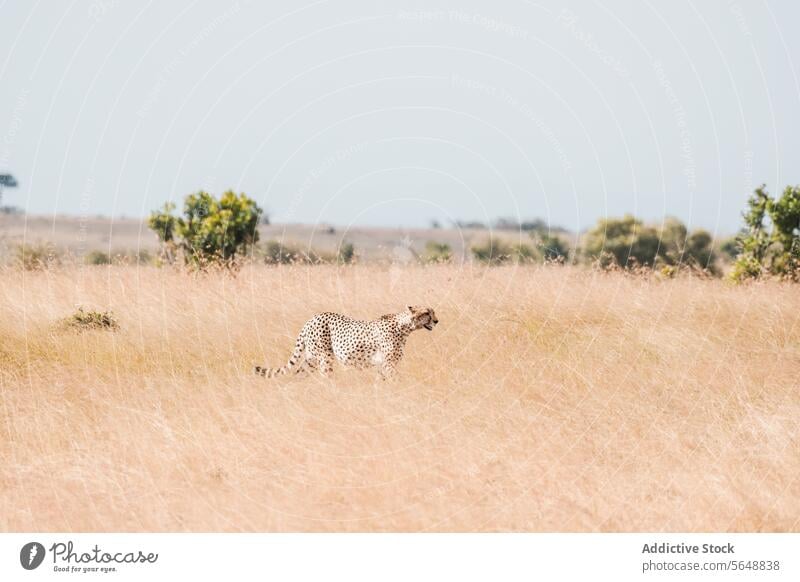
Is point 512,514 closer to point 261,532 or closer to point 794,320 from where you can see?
point 261,532

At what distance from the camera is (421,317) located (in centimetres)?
1039

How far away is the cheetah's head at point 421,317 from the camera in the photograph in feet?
34.0

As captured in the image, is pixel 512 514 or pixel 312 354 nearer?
pixel 512 514

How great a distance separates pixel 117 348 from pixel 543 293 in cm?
745

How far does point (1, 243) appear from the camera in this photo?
25859 mm

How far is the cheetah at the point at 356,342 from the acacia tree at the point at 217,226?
14.0 m

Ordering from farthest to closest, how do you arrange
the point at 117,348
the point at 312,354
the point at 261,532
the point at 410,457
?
the point at 117,348 < the point at 312,354 < the point at 410,457 < the point at 261,532

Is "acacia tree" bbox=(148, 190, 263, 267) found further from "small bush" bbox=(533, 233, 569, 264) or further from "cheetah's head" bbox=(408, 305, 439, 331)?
"cheetah's head" bbox=(408, 305, 439, 331)

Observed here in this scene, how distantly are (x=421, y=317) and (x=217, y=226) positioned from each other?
16.2 m

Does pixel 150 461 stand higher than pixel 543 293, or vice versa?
pixel 543 293

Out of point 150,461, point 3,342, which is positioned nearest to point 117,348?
point 3,342

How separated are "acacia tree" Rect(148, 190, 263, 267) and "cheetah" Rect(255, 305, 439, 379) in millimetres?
13972

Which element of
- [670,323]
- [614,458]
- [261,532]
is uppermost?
[670,323]

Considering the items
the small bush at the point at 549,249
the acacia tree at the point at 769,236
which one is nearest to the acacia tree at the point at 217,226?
the small bush at the point at 549,249
